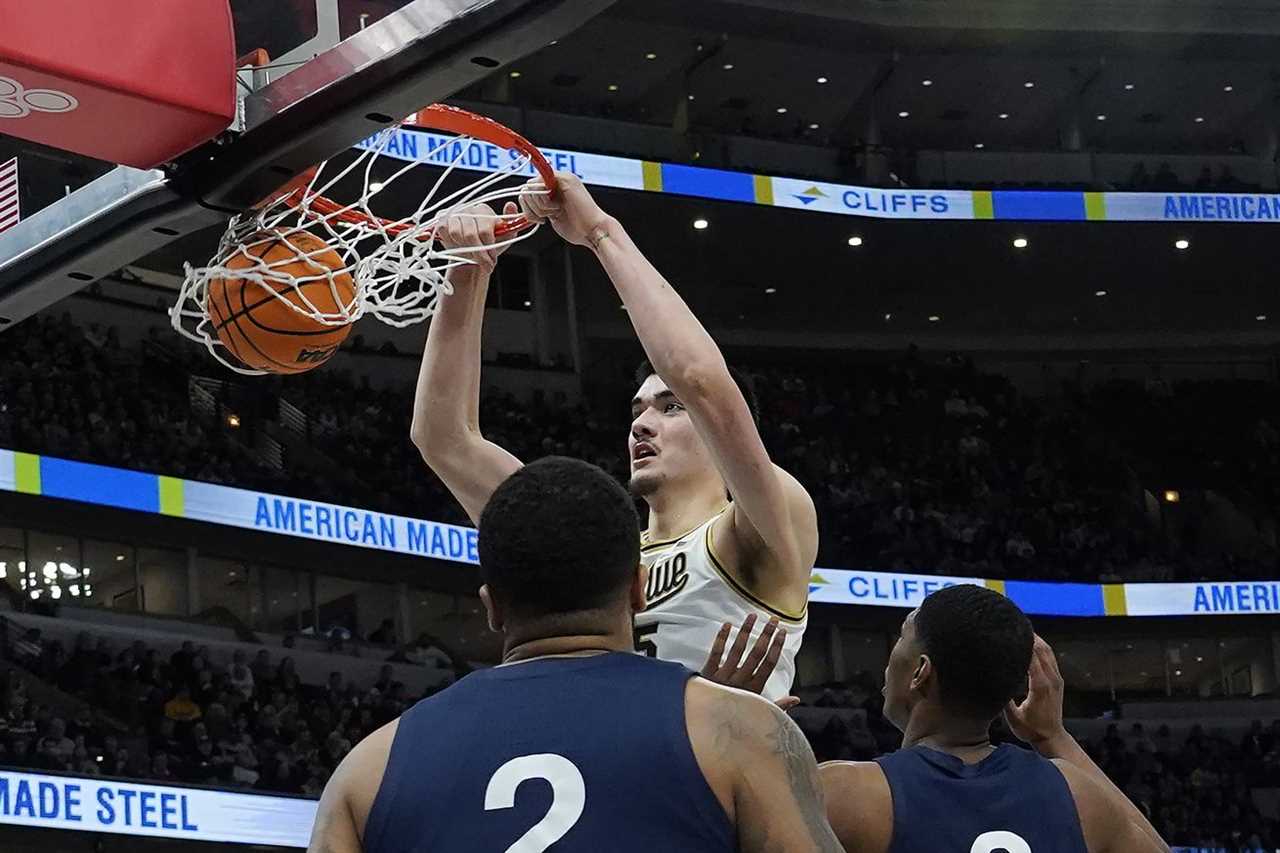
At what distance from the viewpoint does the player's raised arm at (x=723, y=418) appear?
312cm

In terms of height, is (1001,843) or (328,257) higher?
(328,257)

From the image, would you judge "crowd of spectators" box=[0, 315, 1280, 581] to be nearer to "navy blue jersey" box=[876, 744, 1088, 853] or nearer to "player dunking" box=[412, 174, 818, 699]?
"player dunking" box=[412, 174, 818, 699]

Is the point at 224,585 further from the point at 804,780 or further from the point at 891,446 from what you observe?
the point at 804,780

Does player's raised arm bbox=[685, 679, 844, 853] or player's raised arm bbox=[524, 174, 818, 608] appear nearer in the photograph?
player's raised arm bbox=[685, 679, 844, 853]

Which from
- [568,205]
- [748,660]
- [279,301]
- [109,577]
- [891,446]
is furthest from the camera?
[891,446]

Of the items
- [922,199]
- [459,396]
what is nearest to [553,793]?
[459,396]

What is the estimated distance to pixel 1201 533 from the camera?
23.9 meters

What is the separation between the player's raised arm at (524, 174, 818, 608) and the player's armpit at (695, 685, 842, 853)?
108cm

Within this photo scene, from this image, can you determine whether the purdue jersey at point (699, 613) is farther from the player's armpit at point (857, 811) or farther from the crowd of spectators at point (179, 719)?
the crowd of spectators at point (179, 719)

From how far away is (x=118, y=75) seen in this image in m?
3.30

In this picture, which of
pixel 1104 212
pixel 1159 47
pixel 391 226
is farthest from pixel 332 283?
pixel 1159 47

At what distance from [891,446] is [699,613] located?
20.0 meters

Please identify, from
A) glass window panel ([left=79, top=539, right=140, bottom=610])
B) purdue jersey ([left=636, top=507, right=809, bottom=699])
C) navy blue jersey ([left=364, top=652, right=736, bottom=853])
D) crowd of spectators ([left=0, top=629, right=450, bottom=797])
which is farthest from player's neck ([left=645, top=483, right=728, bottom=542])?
glass window panel ([left=79, top=539, right=140, bottom=610])

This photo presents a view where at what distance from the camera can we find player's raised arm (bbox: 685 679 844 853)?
6.64 ft
